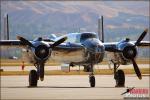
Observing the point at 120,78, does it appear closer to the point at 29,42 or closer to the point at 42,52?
the point at 42,52

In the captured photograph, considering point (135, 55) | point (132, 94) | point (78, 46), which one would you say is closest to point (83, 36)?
point (78, 46)

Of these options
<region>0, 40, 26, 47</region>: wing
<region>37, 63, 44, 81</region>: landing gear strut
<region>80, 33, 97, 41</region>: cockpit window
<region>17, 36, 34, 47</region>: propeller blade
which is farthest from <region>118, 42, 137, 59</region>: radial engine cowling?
<region>0, 40, 26, 47</region>: wing

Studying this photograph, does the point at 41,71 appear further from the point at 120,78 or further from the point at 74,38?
the point at 120,78

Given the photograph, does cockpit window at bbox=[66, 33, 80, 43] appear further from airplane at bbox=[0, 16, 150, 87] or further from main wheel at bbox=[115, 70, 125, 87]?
main wheel at bbox=[115, 70, 125, 87]

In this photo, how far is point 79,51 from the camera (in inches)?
1395

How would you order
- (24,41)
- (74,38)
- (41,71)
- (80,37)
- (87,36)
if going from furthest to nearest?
(74,38) < (80,37) < (87,36) < (24,41) < (41,71)

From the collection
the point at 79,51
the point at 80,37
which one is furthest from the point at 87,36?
the point at 79,51

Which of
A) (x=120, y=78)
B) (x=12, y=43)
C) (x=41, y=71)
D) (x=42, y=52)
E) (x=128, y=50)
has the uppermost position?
(x=12, y=43)

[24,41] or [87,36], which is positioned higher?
[87,36]

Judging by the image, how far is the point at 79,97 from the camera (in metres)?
24.8

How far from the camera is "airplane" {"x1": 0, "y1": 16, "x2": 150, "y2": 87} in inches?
1332

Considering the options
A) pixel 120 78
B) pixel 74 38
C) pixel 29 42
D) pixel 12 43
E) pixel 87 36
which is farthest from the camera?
pixel 74 38

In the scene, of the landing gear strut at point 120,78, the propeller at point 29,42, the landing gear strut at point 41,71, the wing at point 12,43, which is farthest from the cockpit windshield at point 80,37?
the wing at point 12,43

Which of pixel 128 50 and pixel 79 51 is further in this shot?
pixel 79 51
